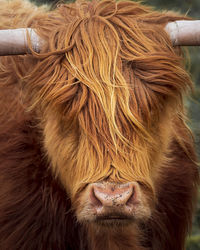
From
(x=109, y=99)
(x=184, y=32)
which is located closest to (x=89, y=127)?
(x=109, y=99)

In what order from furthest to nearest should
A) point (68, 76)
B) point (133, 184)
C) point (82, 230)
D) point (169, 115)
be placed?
point (82, 230), point (169, 115), point (68, 76), point (133, 184)

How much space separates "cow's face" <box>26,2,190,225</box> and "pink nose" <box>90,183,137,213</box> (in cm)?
1

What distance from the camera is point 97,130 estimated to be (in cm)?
328

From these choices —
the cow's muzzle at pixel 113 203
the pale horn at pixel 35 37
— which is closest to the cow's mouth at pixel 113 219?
the cow's muzzle at pixel 113 203

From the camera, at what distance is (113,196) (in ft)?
9.78

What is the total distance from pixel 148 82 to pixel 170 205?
4.05 ft

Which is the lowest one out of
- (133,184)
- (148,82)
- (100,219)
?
(100,219)

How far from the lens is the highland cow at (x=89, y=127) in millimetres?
3252

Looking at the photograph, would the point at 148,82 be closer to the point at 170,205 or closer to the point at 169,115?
the point at 169,115

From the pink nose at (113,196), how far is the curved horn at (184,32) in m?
0.96

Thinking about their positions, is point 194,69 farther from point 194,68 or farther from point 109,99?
point 109,99

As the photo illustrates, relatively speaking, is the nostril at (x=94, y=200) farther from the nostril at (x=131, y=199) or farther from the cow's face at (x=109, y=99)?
the nostril at (x=131, y=199)

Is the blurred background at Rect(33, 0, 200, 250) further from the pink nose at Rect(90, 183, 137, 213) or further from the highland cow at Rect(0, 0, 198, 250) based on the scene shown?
the pink nose at Rect(90, 183, 137, 213)

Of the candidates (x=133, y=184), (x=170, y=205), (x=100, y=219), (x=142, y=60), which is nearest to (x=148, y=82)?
(x=142, y=60)
